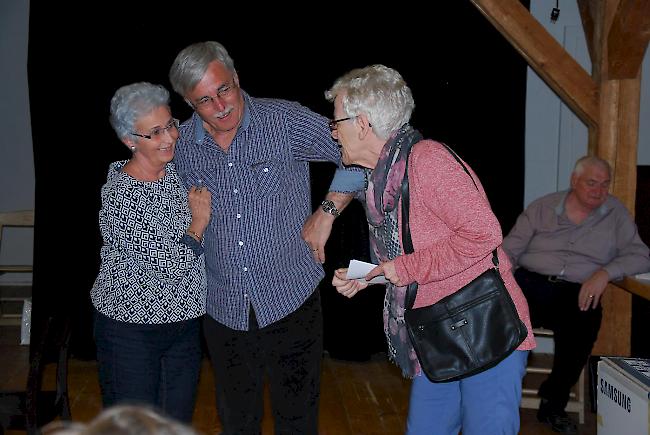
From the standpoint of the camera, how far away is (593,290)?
158 inches

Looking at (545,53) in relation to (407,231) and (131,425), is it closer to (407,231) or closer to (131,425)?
(407,231)

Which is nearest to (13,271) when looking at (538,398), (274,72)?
(274,72)

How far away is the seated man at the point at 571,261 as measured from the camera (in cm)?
407

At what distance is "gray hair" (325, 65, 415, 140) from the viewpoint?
76.0 inches

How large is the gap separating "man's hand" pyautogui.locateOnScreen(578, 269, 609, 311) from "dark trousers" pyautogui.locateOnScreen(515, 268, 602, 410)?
0.06 m

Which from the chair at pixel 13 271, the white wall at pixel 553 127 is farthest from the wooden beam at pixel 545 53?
the chair at pixel 13 271

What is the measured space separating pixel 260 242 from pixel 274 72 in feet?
9.33

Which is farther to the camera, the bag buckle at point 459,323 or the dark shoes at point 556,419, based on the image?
the dark shoes at point 556,419

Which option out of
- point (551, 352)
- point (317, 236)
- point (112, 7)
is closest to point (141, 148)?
point (317, 236)

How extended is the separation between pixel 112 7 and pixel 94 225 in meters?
1.43

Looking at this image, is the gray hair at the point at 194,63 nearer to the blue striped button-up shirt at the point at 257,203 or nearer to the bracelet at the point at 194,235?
the blue striped button-up shirt at the point at 257,203

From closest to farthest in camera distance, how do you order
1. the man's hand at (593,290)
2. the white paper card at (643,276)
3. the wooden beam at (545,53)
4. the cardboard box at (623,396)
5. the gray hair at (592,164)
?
the cardboard box at (623,396), the white paper card at (643,276), the man's hand at (593,290), the gray hair at (592,164), the wooden beam at (545,53)

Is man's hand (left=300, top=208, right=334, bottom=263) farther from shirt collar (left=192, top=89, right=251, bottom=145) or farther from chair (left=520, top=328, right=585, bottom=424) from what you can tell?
chair (left=520, top=328, right=585, bottom=424)

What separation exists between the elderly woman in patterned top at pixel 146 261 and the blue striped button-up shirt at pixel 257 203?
7 centimetres
